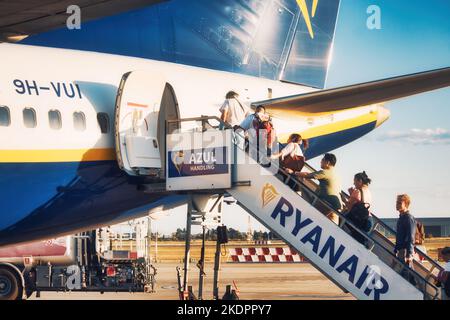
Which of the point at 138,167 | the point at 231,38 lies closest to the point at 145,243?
the point at 231,38

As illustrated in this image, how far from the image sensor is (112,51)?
1981 centimetres

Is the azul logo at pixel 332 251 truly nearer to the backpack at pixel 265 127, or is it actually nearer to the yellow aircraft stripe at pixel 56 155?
the backpack at pixel 265 127

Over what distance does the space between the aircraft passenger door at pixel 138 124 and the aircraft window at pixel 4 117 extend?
2204 mm

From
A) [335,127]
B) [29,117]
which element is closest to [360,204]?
[29,117]

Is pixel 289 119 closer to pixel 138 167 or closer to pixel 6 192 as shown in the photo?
pixel 138 167

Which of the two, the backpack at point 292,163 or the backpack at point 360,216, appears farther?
the backpack at point 292,163

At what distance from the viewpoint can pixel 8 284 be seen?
2416cm

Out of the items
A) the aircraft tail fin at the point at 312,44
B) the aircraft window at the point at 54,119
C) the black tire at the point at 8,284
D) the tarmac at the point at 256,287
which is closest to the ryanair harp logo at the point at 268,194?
the aircraft window at the point at 54,119

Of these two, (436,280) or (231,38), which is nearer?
(436,280)

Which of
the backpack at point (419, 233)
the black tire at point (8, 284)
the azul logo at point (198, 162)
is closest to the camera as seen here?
the backpack at point (419, 233)

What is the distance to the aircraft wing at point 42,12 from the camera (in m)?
14.1

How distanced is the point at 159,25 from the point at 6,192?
6940 mm

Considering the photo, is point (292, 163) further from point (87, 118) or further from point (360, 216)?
point (87, 118)

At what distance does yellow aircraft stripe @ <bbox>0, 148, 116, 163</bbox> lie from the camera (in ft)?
53.5
